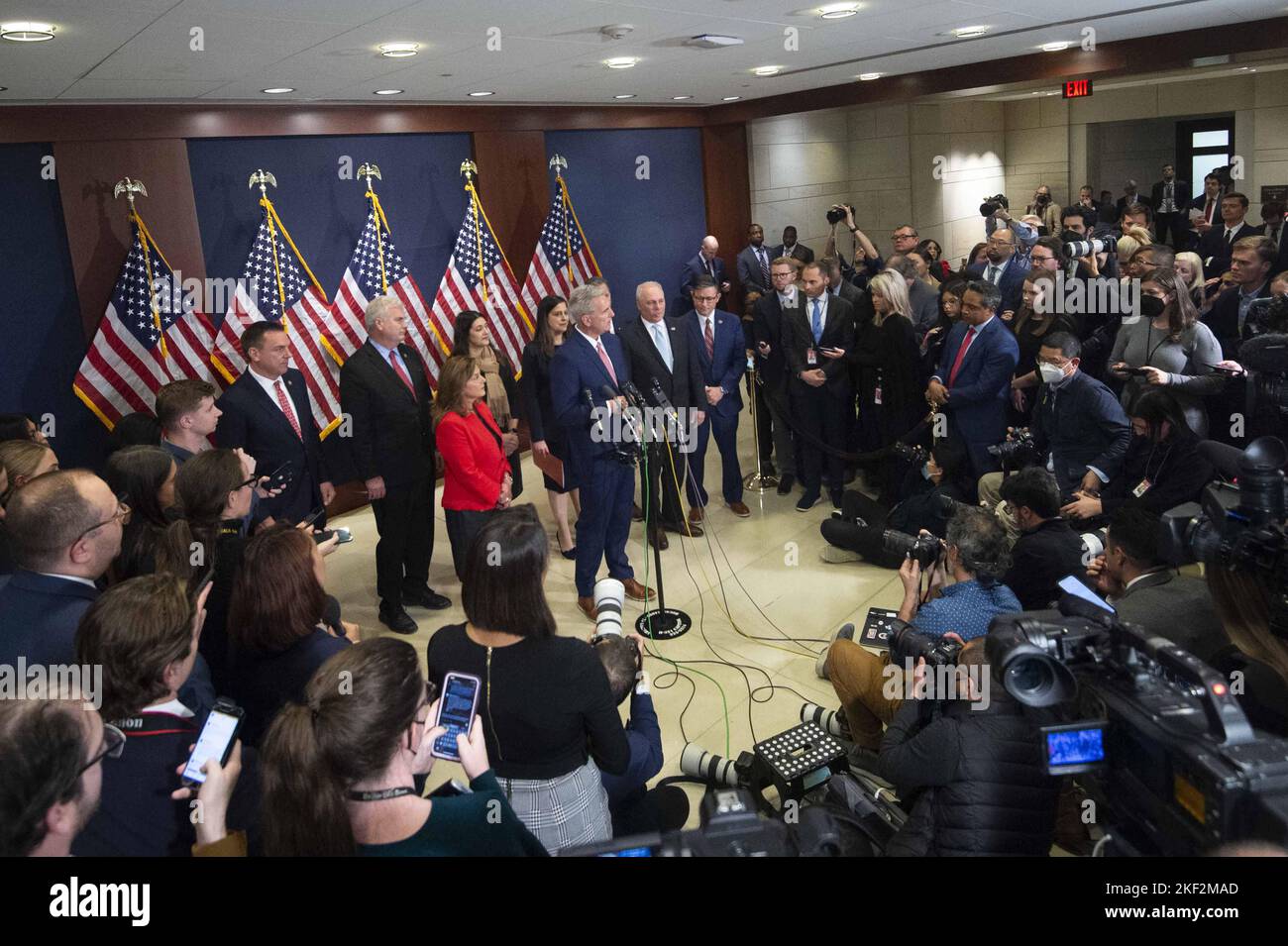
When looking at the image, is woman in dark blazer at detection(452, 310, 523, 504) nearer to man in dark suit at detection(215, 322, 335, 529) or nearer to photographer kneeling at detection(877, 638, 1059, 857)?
man in dark suit at detection(215, 322, 335, 529)

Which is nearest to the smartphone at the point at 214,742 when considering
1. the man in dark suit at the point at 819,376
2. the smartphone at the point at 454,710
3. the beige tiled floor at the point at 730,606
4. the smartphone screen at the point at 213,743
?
the smartphone screen at the point at 213,743

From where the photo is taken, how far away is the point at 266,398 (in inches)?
181

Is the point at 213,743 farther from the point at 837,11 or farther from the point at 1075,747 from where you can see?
the point at 837,11

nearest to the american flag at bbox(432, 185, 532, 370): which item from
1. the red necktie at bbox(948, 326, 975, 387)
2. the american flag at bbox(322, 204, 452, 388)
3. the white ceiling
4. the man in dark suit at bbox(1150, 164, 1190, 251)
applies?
the american flag at bbox(322, 204, 452, 388)

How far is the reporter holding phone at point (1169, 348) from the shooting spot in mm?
4562

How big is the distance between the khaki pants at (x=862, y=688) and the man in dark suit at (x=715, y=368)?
2.70m

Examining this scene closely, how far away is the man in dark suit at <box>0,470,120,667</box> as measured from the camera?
260 centimetres

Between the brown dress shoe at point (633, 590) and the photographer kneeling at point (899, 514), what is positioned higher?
the photographer kneeling at point (899, 514)

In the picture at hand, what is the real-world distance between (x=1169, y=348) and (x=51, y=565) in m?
4.66

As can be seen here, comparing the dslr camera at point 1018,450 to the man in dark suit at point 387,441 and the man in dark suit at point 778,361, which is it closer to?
the man in dark suit at point 778,361

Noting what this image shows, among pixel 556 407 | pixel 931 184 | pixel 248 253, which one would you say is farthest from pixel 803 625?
pixel 931 184

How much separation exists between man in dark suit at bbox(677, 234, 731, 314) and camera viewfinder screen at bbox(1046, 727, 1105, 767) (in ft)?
26.2

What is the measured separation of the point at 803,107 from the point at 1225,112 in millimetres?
7995

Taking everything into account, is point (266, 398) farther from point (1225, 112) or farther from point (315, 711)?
point (1225, 112)
